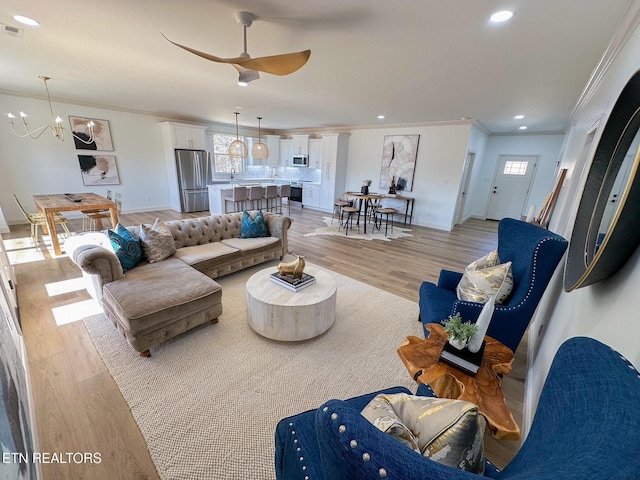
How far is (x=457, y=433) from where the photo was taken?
64cm

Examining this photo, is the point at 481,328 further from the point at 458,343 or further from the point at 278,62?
the point at 278,62

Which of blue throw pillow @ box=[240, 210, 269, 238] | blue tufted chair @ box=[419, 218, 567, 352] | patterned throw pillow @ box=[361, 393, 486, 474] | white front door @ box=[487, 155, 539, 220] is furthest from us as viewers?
white front door @ box=[487, 155, 539, 220]

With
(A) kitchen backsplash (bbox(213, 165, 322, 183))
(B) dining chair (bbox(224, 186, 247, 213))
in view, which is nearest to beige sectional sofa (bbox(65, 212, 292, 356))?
(B) dining chair (bbox(224, 186, 247, 213))

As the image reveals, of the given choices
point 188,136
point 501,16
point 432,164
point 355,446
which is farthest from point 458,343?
point 188,136

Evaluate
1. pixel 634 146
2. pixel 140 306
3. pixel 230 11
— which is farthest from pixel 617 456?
pixel 230 11

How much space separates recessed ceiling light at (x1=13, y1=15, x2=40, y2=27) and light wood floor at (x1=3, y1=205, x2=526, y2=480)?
2587mm

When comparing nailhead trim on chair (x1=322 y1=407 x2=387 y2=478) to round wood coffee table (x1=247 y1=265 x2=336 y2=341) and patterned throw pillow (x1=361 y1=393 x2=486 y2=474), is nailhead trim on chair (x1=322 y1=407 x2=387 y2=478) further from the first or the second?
round wood coffee table (x1=247 y1=265 x2=336 y2=341)

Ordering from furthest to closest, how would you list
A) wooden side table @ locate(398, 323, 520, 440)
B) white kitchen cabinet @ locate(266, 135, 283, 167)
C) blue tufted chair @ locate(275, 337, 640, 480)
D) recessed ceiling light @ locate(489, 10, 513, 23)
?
1. white kitchen cabinet @ locate(266, 135, 283, 167)
2. recessed ceiling light @ locate(489, 10, 513, 23)
3. wooden side table @ locate(398, 323, 520, 440)
4. blue tufted chair @ locate(275, 337, 640, 480)

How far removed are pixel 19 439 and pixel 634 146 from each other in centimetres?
249

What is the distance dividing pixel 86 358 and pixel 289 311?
5.30 feet

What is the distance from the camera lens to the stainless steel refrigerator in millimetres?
6832

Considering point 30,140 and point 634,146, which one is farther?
point 30,140

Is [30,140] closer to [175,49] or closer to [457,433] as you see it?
[175,49]

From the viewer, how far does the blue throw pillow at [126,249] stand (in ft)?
8.13
